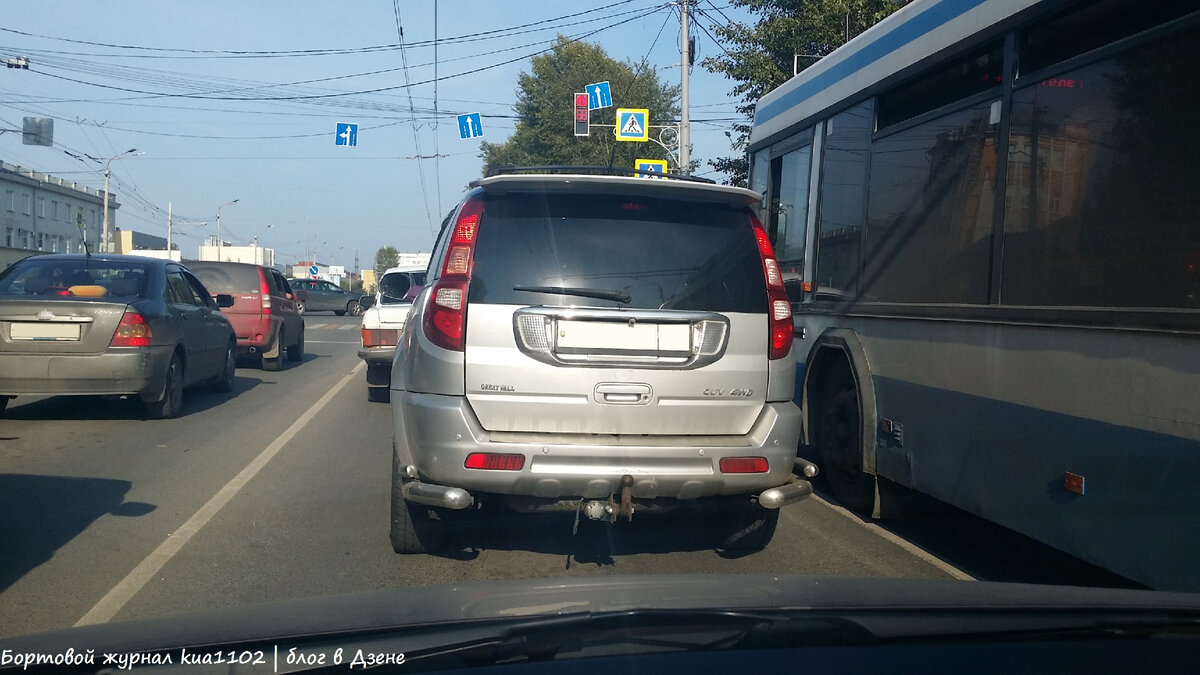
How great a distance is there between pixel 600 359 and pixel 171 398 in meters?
7.21

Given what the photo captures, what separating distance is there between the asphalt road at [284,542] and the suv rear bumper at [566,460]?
31.1 inches

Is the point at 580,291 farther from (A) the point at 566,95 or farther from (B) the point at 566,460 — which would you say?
(A) the point at 566,95

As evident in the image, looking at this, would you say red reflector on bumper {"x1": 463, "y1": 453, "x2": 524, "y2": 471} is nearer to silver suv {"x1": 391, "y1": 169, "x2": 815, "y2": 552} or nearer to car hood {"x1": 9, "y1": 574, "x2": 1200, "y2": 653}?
silver suv {"x1": 391, "y1": 169, "x2": 815, "y2": 552}

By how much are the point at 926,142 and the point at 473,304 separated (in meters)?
2.99

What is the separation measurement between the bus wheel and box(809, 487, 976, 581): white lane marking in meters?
0.08

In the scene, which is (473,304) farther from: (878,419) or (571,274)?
(878,419)

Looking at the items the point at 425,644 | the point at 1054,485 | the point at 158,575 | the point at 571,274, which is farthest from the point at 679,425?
the point at 158,575

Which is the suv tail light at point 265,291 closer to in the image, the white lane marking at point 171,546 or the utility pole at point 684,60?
the white lane marking at point 171,546

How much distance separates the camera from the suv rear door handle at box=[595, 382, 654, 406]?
4434mm

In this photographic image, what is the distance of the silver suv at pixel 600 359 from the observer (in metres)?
4.40

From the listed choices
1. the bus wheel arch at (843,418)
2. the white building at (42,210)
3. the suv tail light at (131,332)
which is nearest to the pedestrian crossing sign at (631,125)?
the suv tail light at (131,332)

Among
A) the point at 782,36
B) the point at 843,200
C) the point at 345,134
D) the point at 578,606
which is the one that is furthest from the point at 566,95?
the point at 578,606

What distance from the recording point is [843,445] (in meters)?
6.80

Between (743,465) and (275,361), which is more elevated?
(743,465)
